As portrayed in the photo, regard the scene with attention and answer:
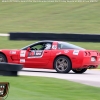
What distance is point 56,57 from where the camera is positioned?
15.1m

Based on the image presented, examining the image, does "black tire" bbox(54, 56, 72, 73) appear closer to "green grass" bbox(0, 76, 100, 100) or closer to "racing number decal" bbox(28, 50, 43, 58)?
"racing number decal" bbox(28, 50, 43, 58)

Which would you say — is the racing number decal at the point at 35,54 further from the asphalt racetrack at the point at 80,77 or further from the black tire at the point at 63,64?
the asphalt racetrack at the point at 80,77

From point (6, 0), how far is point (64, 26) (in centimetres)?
1327

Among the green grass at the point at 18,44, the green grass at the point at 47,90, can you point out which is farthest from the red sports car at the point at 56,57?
the green grass at the point at 18,44

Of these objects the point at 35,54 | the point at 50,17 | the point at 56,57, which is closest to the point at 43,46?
the point at 35,54

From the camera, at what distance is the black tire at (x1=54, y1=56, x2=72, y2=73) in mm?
14797

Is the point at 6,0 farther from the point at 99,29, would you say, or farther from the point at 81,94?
the point at 81,94

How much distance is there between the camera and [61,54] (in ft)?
49.0

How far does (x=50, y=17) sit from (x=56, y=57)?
2067 centimetres

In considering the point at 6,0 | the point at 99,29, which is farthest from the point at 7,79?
the point at 6,0

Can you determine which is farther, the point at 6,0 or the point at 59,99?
the point at 6,0

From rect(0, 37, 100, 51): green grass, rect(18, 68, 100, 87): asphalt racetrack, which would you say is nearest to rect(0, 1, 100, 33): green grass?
rect(0, 37, 100, 51): green grass

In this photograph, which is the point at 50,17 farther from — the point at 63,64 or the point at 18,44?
the point at 63,64

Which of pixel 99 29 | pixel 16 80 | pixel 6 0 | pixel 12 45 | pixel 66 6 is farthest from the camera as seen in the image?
pixel 6 0
